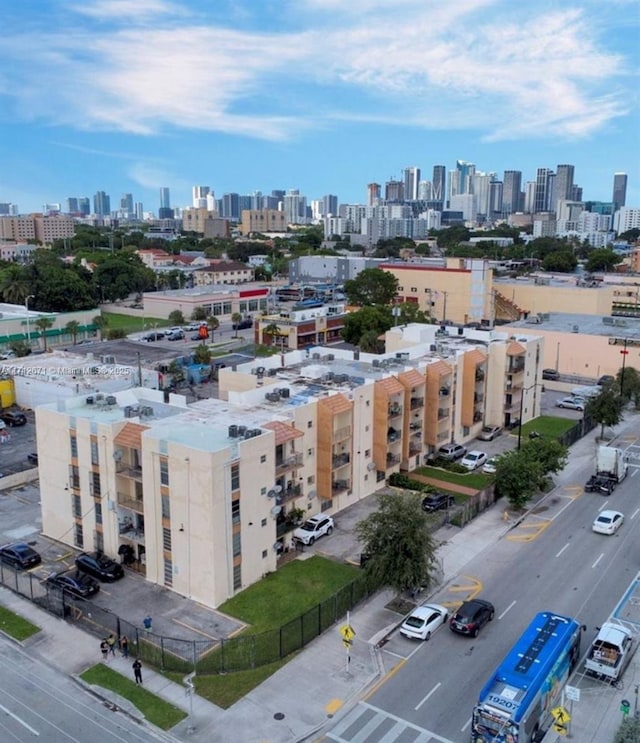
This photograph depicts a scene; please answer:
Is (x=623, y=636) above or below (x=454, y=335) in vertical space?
below

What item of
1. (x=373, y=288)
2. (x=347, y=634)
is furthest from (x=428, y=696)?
(x=373, y=288)

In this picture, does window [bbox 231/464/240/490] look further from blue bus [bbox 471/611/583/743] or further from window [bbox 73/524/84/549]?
blue bus [bbox 471/611/583/743]

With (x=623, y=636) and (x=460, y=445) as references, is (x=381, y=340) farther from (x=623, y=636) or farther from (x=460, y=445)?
(x=623, y=636)

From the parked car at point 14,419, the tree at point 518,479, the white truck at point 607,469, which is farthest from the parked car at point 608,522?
the parked car at point 14,419

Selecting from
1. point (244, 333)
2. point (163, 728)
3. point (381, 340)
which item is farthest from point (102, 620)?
point (244, 333)

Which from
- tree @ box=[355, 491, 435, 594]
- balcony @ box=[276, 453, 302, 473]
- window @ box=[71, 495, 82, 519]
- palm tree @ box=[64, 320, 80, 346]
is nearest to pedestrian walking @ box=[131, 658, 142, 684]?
tree @ box=[355, 491, 435, 594]

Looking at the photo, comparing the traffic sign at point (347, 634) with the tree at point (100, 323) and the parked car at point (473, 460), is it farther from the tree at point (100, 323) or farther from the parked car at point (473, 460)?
the tree at point (100, 323)

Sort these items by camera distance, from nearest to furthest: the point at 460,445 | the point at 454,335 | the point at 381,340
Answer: the point at 460,445 < the point at 454,335 < the point at 381,340
